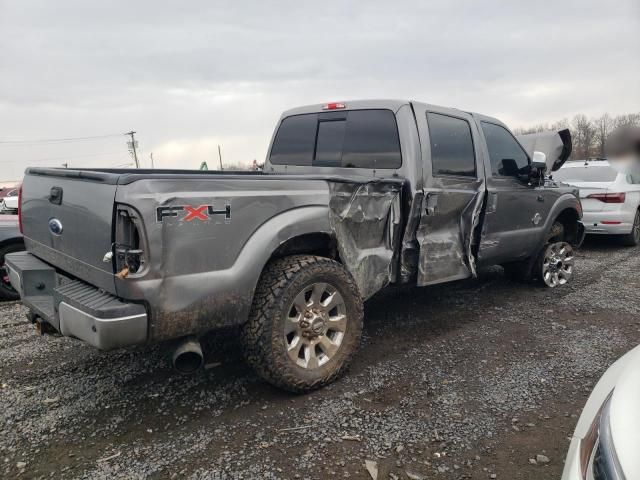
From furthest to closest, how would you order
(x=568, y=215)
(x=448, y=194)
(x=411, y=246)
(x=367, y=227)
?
(x=568, y=215)
(x=448, y=194)
(x=411, y=246)
(x=367, y=227)

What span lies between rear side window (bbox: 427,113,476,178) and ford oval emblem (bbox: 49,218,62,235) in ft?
9.29

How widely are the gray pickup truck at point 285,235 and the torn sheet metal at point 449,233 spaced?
2 cm

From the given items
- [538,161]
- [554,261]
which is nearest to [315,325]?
[538,161]

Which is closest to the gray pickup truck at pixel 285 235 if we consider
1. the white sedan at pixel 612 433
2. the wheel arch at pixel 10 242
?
the white sedan at pixel 612 433

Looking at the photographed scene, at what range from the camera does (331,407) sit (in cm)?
303

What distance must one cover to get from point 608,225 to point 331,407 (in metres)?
7.45

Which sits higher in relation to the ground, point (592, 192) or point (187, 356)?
point (592, 192)

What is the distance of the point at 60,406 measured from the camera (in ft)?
10.1

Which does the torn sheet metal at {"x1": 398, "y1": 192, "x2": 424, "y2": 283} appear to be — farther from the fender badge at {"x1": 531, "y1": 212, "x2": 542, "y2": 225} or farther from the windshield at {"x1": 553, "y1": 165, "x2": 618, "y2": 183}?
the windshield at {"x1": 553, "y1": 165, "x2": 618, "y2": 183}

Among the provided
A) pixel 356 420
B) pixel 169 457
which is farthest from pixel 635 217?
pixel 169 457

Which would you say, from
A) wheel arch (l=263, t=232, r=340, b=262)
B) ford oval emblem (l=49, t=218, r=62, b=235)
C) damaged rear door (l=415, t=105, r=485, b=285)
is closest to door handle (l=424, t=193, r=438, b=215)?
damaged rear door (l=415, t=105, r=485, b=285)

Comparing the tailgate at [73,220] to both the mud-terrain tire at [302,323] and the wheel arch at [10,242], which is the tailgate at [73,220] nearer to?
the mud-terrain tire at [302,323]

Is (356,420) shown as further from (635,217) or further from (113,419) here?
(635,217)

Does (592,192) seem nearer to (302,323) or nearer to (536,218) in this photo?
(536,218)
